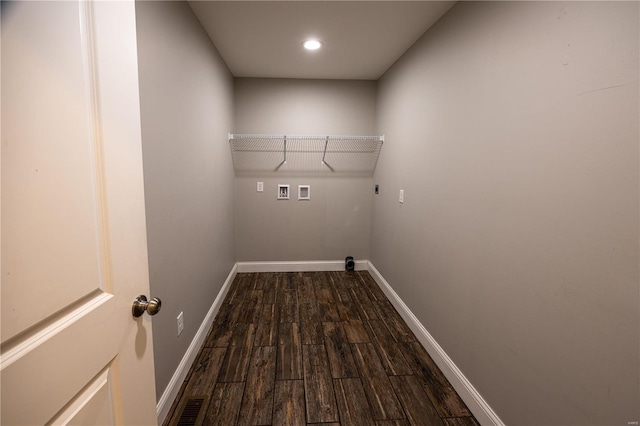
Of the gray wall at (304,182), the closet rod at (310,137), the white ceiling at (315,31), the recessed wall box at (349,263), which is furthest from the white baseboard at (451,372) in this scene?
the white ceiling at (315,31)

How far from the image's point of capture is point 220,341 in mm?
2127

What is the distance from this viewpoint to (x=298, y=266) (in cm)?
360

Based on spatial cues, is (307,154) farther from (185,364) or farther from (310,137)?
(185,364)

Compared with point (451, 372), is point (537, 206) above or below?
above

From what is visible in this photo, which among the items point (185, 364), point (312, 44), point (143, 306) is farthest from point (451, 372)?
point (312, 44)

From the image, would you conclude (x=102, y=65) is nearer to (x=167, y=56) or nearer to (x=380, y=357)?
(x=167, y=56)

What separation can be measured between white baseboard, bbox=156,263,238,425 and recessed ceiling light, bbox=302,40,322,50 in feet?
7.93

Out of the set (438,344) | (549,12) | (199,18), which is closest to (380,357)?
(438,344)

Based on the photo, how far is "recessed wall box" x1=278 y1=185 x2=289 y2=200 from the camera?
3432 millimetres

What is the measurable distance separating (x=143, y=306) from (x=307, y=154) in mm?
2820

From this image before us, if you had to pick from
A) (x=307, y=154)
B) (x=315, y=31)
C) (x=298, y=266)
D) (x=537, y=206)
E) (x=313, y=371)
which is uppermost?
(x=315, y=31)

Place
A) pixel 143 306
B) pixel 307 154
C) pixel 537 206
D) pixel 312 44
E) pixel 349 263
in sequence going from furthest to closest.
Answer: pixel 349 263
pixel 307 154
pixel 312 44
pixel 537 206
pixel 143 306

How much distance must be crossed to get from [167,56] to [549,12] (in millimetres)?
1805

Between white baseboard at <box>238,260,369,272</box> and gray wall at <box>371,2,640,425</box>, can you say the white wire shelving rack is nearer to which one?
white baseboard at <box>238,260,369,272</box>
